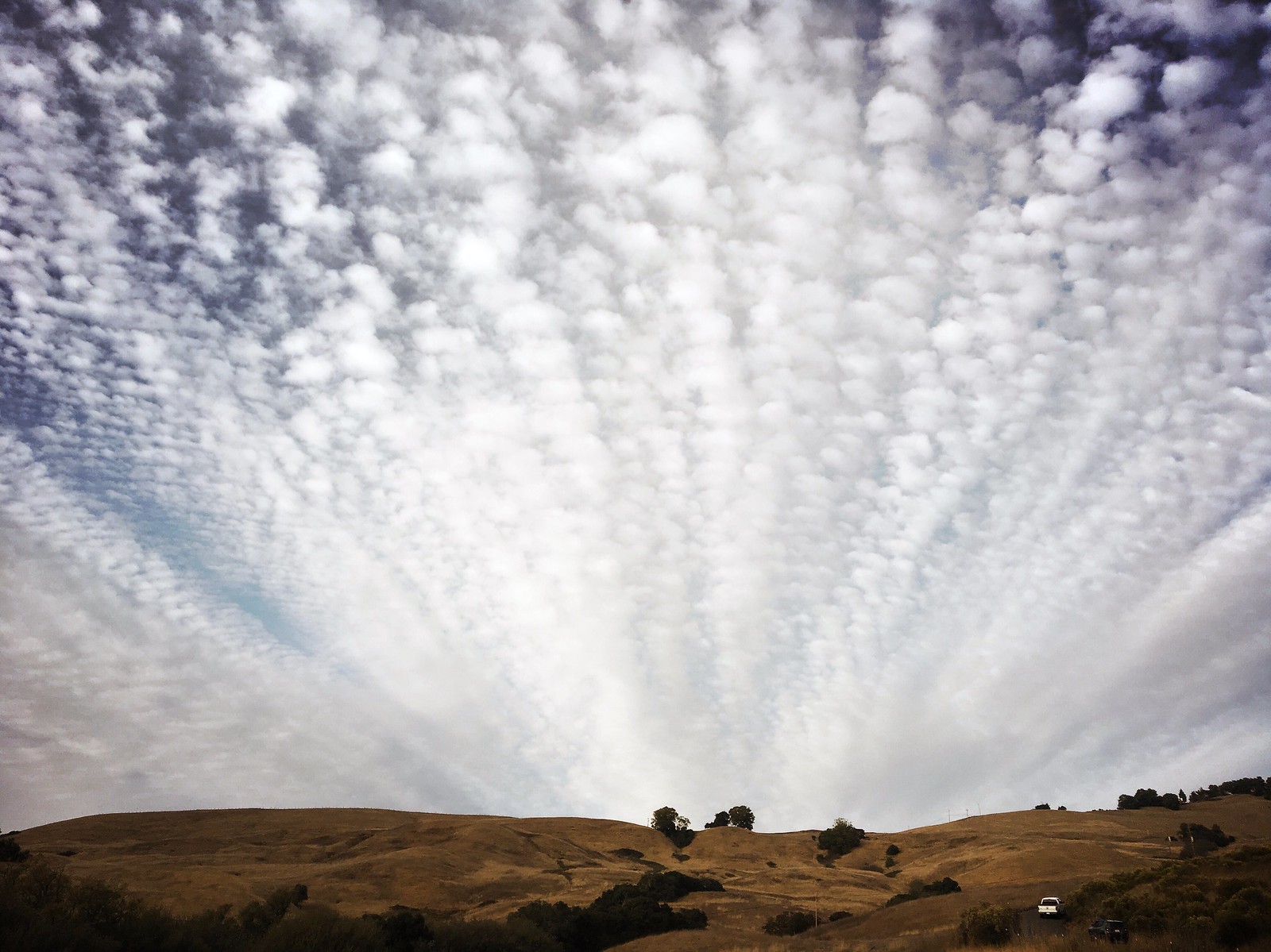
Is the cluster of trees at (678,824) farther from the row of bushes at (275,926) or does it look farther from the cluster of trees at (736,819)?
the row of bushes at (275,926)

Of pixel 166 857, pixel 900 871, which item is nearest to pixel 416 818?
pixel 166 857

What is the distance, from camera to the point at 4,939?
49.0 feet

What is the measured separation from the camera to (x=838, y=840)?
77688 millimetres

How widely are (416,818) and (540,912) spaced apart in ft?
196

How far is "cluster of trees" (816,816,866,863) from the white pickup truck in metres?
43.7

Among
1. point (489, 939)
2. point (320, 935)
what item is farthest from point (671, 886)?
point (320, 935)

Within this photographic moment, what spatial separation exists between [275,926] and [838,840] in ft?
222

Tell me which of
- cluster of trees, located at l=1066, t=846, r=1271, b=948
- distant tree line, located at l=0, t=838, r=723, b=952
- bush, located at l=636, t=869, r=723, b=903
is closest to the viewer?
distant tree line, located at l=0, t=838, r=723, b=952

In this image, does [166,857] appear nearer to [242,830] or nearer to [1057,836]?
[242,830]

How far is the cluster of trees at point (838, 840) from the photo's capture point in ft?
250

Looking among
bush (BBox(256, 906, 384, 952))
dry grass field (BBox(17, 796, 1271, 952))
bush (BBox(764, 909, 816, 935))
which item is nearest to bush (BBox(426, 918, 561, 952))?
bush (BBox(256, 906, 384, 952))

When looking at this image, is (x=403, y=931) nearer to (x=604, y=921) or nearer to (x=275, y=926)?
(x=275, y=926)

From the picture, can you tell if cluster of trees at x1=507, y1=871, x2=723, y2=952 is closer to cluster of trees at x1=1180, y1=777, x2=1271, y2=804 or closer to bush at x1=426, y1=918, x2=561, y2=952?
bush at x1=426, y1=918, x2=561, y2=952

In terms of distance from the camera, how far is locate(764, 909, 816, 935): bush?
122ft
